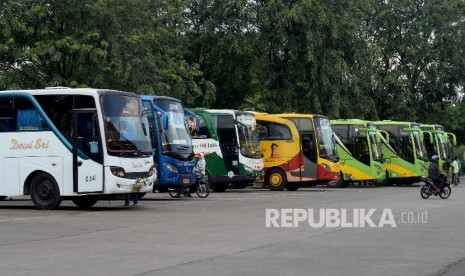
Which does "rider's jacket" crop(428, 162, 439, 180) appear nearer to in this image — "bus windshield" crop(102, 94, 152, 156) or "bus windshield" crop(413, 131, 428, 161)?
"bus windshield" crop(102, 94, 152, 156)

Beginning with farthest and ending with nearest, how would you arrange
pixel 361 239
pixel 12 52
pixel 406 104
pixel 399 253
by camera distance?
pixel 406 104
pixel 12 52
pixel 361 239
pixel 399 253

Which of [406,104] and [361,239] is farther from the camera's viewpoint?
[406,104]

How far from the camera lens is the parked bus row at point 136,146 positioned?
23109 mm

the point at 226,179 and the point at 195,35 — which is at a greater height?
the point at 195,35

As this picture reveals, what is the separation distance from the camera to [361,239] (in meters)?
16.4

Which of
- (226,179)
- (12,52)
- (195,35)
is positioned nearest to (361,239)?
(226,179)

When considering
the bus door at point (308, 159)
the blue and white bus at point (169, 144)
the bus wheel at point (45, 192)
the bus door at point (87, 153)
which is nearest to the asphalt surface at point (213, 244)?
the bus wheel at point (45, 192)

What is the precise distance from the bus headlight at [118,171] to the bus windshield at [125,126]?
0.39 m

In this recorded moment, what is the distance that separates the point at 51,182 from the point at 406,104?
137 ft

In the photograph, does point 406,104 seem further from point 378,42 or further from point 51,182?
point 51,182

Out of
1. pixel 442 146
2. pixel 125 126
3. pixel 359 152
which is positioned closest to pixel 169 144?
pixel 125 126

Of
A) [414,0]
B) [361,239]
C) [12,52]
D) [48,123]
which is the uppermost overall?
[414,0]

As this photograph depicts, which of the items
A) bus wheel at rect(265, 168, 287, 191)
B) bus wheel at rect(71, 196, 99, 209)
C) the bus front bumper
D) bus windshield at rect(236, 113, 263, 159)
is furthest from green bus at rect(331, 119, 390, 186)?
the bus front bumper

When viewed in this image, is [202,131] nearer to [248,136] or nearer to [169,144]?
[248,136]
